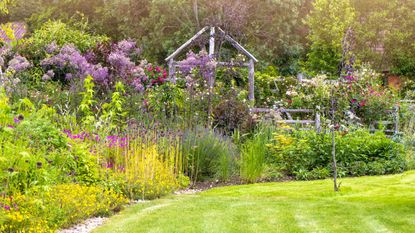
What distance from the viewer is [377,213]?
23.0 feet

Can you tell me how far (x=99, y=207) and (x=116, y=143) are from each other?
1978mm

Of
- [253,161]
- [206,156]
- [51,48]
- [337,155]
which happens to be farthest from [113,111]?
[51,48]

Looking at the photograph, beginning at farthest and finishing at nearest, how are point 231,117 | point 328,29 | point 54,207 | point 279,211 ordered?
point 328,29, point 231,117, point 279,211, point 54,207

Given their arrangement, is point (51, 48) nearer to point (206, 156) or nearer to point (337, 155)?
point (206, 156)

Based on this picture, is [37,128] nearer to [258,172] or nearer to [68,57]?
[258,172]

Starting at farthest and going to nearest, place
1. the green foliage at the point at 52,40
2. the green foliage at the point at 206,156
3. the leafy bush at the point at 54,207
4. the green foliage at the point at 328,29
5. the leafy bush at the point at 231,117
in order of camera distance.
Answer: the green foliage at the point at 328,29 → the green foliage at the point at 52,40 → the leafy bush at the point at 231,117 → the green foliage at the point at 206,156 → the leafy bush at the point at 54,207

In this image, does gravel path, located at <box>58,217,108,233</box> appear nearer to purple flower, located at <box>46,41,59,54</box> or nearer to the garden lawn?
the garden lawn

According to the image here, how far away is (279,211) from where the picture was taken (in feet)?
23.5

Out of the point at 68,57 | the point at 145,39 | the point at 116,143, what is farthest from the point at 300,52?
the point at 116,143

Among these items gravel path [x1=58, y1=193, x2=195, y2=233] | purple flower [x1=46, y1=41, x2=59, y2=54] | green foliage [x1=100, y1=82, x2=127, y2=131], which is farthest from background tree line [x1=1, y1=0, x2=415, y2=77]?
gravel path [x1=58, y1=193, x2=195, y2=233]

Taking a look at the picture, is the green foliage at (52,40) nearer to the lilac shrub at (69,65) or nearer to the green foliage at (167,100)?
the lilac shrub at (69,65)

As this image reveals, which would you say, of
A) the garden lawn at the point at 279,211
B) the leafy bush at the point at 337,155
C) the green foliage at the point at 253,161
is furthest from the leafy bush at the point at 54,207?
the leafy bush at the point at 337,155

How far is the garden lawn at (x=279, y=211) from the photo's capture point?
638cm

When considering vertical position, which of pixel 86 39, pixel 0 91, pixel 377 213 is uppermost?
pixel 86 39
